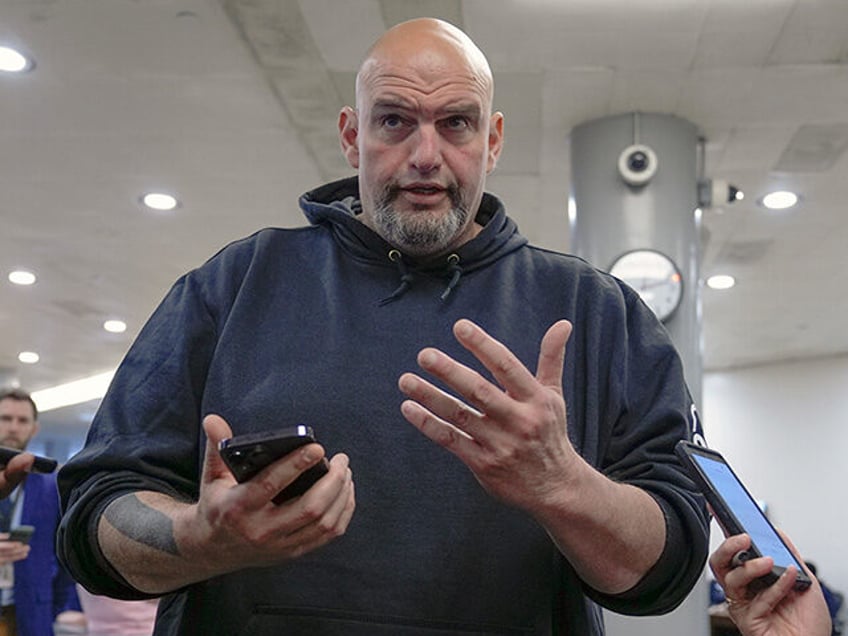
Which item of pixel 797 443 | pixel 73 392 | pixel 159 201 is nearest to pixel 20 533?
pixel 159 201

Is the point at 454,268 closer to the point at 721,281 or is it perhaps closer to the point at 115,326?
the point at 721,281

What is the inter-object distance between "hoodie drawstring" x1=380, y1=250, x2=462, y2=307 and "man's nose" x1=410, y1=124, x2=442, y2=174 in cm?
13

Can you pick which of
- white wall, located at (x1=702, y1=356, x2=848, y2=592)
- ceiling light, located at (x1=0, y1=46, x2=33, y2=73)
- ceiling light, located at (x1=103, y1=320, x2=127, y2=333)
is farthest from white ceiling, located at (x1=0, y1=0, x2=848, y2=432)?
white wall, located at (x1=702, y1=356, x2=848, y2=592)

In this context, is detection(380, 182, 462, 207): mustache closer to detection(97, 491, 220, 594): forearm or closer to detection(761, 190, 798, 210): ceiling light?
detection(97, 491, 220, 594): forearm

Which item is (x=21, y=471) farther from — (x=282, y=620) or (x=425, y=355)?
(x=425, y=355)

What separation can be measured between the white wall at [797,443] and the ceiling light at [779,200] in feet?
20.7

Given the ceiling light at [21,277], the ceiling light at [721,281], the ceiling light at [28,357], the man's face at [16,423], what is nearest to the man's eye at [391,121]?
the man's face at [16,423]

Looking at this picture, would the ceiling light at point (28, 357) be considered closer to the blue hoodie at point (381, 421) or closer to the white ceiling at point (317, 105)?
the white ceiling at point (317, 105)

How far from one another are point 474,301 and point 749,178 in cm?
512

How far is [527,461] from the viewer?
100 cm

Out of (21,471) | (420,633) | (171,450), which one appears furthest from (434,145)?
(21,471)

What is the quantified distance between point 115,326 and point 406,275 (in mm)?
10055

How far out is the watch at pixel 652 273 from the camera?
4.94 meters

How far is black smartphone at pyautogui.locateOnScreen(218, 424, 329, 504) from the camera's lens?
92 centimetres
